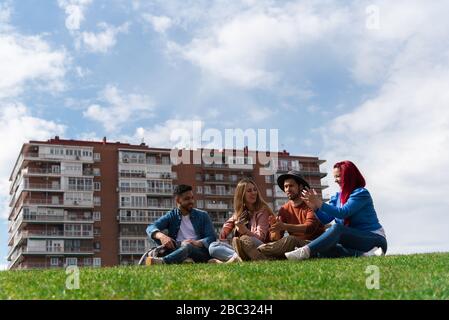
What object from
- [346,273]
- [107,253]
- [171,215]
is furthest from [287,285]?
[107,253]

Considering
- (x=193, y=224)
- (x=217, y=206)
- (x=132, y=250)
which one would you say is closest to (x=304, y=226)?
(x=193, y=224)

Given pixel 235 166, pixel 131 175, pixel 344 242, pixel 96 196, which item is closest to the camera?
pixel 344 242

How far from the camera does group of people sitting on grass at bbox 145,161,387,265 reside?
11219 mm

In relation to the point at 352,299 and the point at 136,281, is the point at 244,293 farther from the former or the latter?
the point at 136,281

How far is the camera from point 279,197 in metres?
110

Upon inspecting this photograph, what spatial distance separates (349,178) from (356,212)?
629 millimetres

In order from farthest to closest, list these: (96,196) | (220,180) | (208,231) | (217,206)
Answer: (220,180)
(217,206)
(96,196)
(208,231)

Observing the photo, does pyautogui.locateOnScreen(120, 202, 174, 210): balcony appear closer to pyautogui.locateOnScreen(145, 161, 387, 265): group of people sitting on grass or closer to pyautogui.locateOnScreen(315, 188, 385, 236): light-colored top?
pyautogui.locateOnScreen(145, 161, 387, 265): group of people sitting on grass

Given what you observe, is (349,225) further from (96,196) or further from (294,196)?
(96,196)

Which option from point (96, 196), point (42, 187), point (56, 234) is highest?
point (42, 187)

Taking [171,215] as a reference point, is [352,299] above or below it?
below

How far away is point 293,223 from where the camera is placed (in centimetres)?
1184

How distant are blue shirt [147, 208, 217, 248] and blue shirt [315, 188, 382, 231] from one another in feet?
7.62

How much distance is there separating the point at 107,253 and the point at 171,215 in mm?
87451
